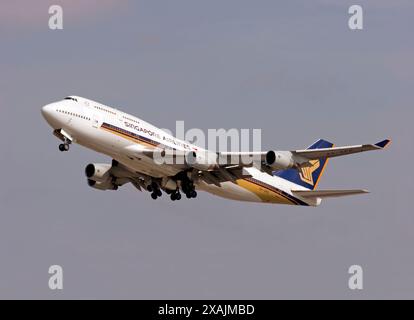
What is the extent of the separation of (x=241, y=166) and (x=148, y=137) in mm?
7470

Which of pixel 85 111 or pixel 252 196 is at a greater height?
pixel 85 111

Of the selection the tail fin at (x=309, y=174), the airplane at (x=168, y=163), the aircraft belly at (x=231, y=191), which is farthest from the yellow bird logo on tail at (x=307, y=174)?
the aircraft belly at (x=231, y=191)

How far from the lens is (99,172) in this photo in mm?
77750

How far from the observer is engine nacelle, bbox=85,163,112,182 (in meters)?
77.8

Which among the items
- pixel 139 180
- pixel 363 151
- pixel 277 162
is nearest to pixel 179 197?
pixel 139 180

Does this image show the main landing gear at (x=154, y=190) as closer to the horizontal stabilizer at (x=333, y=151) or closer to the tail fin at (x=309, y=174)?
the tail fin at (x=309, y=174)

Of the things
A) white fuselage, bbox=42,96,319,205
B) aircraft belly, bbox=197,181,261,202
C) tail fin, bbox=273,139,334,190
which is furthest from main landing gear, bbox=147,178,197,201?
tail fin, bbox=273,139,334,190

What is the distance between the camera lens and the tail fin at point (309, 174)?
3310 inches

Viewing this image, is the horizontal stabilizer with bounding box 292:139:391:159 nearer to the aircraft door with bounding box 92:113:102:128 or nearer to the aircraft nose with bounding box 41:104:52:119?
the aircraft door with bounding box 92:113:102:128

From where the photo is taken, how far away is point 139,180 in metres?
78.1

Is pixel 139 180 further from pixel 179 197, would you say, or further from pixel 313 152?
pixel 313 152

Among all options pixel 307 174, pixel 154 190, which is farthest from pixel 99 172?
pixel 307 174

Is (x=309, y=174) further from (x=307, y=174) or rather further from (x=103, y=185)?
(x=103, y=185)

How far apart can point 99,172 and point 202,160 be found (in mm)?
9780
